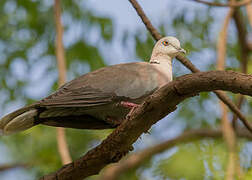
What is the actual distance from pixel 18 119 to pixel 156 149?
315cm

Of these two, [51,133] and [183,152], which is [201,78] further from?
[51,133]

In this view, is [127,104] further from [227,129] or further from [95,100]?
[227,129]

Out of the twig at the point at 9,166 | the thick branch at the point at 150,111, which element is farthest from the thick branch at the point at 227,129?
the twig at the point at 9,166

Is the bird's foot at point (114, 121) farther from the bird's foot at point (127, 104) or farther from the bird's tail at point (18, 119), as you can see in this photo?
the bird's tail at point (18, 119)

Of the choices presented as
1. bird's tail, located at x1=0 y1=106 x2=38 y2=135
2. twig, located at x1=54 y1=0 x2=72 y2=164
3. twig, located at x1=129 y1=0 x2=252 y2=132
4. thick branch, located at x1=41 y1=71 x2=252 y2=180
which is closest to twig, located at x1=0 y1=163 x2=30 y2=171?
twig, located at x1=54 y1=0 x2=72 y2=164

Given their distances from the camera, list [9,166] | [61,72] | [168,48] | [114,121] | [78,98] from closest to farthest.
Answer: [78,98], [114,121], [168,48], [61,72], [9,166]

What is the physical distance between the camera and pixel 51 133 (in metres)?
7.21

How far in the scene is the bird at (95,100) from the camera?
12.0ft

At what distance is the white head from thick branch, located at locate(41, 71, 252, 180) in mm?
1265

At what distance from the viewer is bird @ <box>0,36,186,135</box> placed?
12.0ft

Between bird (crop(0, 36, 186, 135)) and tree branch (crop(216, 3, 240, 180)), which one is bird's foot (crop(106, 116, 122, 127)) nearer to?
bird (crop(0, 36, 186, 135))

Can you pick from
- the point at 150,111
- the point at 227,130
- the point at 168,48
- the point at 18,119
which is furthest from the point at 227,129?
the point at 18,119

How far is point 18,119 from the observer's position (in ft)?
12.2

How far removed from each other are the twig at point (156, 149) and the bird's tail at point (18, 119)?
9.75ft
